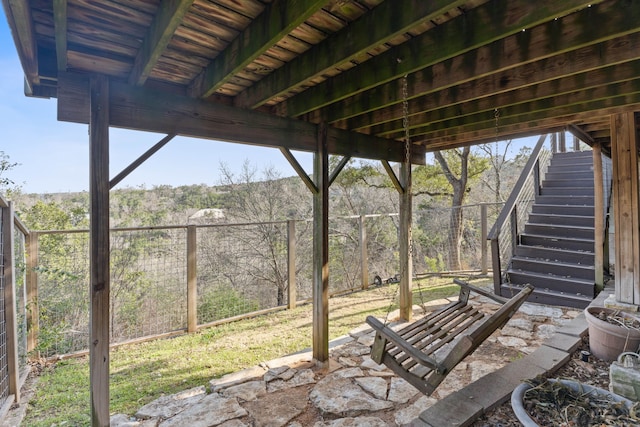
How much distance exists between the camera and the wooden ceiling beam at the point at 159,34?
3.94 feet

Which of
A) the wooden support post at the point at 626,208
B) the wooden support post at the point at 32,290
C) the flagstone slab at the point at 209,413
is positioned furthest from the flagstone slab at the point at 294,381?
the wooden support post at the point at 626,208

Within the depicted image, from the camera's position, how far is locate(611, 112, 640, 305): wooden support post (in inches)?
128

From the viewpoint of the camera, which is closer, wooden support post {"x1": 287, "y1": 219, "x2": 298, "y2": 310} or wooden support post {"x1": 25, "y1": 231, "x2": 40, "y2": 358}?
wooden support post {"x1": 25, "y1": 231, "x2": 40, "y2": 358}

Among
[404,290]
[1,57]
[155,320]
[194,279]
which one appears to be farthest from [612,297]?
[1,57]

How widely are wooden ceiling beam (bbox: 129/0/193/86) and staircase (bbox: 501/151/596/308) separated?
429 cm

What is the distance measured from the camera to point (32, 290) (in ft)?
10.0

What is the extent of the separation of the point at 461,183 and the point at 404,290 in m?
4.74

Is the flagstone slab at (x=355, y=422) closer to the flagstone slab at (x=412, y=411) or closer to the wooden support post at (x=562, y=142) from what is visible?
the flagstone slab at (x=412, y=411)

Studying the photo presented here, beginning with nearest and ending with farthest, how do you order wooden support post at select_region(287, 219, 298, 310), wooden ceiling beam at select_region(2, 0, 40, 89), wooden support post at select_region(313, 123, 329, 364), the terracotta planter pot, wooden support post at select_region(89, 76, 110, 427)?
wooden ceiling beam at select_region(2, 0, 40, 89) < wooden support post at select_region(89, 76, 110, 427) < the terracotta planter pot < wooden support post at select_region(313, 123, 329, 364) < wooden support post at select_region(287, 219, 298, 310)

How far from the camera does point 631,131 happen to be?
10.7 feet

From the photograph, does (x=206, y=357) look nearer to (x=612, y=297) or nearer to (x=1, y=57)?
(x=612, y=297)

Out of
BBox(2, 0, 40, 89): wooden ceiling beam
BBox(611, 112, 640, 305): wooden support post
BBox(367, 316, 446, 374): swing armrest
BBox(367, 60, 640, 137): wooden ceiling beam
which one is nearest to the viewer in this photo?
BBox(2, 0, 40, 89): wooden ceiling beam

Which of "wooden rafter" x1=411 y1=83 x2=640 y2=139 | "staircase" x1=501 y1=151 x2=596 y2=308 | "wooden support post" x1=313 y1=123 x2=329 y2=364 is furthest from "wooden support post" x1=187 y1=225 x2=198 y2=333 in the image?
"staircase" x1=501 y1=151 x2=596 y2=308

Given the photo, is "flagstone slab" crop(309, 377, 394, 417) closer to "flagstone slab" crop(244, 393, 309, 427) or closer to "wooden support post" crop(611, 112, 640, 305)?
"flagstone slab" crop(244, 393, 309, 427)
